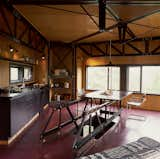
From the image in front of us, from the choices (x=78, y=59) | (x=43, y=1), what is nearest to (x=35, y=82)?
(x=78, y=59)

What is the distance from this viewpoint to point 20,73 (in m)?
5.60

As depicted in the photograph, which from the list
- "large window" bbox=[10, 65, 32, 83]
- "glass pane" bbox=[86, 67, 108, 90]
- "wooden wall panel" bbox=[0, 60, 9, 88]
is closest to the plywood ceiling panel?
"wooden wall panel" bbox=[0, 60, 9, 88]

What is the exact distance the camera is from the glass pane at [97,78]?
8.59 metres

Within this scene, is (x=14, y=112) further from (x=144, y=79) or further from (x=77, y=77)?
(x=144, y=79)

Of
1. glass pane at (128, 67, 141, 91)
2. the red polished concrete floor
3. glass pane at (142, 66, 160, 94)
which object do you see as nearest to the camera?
the red polished concrete floor

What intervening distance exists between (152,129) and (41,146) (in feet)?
9.51

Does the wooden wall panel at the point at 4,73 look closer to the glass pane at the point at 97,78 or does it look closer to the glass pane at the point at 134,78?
the glass pane at the point at 97,78

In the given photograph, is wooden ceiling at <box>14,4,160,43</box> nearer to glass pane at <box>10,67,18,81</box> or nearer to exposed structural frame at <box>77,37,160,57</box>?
glass pane at <box>10,67,18,81</box>

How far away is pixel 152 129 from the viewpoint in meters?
4.76

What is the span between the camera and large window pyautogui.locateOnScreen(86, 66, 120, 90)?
27.0 ft

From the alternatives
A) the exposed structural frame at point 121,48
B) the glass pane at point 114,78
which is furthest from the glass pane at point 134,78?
the exposed structural frame at point 121,48

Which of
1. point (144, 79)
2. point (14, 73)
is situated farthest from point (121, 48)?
point (14, 73)

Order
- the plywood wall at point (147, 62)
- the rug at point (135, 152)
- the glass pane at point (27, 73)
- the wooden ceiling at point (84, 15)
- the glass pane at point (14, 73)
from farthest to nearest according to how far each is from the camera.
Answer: the plywood wall at point (147, 62), the glass pane at point (27, 73), the glass pane at point (14, 73), the wooden ceiling at point (84, 15), the rug at point (135, 152)

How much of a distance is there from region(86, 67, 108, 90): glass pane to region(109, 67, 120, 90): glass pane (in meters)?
0.27
